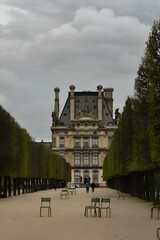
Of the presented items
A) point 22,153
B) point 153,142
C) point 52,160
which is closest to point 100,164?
point 52,160

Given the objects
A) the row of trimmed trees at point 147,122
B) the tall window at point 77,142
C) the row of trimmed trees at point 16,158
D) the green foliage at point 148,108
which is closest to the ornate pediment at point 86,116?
the tall window at point 77,142

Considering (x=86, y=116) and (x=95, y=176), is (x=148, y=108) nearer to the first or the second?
(x=86, y=116)

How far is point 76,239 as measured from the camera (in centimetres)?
1381

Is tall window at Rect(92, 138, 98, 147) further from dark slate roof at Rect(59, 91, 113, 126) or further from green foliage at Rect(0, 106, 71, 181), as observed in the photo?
green foliage at Rect(0, 106, 71, 181)

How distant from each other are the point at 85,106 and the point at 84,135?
7817 mm

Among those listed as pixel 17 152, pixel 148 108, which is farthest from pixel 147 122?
pixel 17 152

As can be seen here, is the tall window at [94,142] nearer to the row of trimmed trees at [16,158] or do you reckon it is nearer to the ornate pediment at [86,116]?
the ornate pediment at [86,116]

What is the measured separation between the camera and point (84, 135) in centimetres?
14050

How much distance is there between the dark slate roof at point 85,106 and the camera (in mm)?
142500

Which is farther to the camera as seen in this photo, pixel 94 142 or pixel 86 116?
pixel 94 142

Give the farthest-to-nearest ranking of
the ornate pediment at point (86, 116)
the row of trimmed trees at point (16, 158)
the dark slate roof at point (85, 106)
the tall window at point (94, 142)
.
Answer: the dark slate roof at point (85, 106) < the tall window at point (94, 142) < the ornate pediment at point (86, 116) < the row of trimmed trees at point (16, 158)

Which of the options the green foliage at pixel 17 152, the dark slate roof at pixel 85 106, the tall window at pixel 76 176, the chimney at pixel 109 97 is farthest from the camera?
the chimney at pixel 109 97

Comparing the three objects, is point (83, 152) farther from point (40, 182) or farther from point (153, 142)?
point (153, 142)

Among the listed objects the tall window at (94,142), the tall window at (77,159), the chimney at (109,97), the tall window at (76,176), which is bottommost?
the tall window at (76,176)
